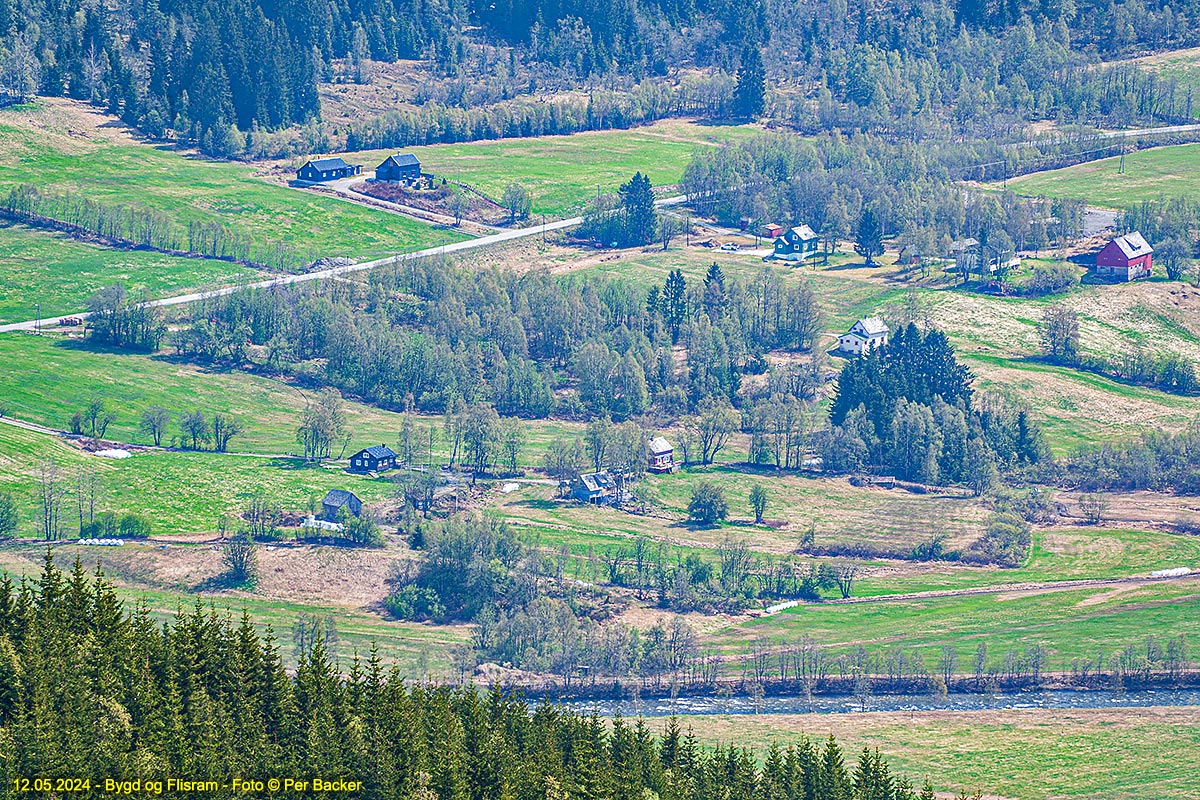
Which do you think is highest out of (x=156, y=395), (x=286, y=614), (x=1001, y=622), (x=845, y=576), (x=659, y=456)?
(x=156, y=395)

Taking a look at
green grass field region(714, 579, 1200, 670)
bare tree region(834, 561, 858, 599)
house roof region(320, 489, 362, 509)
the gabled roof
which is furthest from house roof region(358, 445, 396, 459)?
bare tree region(834, 561, 858, 599)

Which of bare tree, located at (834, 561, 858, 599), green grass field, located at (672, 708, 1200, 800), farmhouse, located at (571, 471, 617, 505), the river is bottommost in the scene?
green grass field, located at (672, 708, 1200, 800)

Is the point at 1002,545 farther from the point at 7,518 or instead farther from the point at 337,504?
the point at 7,518

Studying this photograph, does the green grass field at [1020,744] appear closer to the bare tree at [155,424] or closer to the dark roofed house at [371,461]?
the dark roofed house at [371,461]

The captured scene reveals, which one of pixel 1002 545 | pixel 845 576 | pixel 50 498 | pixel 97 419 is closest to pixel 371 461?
pixel 97 419

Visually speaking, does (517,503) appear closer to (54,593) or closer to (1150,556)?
(1150,556)

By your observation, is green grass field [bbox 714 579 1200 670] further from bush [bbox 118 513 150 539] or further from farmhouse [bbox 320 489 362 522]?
bush [bbox 118 513 150 539]
